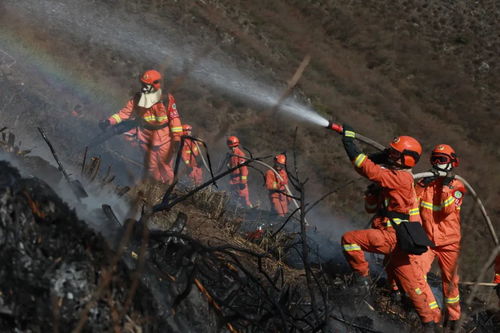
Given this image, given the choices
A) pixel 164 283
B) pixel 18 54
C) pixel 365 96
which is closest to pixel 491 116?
pixel 365 96

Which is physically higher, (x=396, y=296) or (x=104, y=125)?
(x=396, y=296)

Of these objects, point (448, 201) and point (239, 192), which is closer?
point (448, 201)

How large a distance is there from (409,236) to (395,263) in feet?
1.38

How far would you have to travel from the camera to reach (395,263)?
583cm

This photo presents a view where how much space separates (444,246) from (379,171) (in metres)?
1.38

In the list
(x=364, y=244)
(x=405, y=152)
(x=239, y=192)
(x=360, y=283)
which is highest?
(x=405, y=152)

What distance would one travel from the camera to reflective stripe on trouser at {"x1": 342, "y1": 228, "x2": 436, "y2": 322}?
18.6 feet

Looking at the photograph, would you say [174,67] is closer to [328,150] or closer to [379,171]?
[328,150]

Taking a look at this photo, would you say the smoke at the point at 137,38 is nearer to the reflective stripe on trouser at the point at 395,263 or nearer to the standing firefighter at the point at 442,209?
the standing firefighter at the point at 442,209

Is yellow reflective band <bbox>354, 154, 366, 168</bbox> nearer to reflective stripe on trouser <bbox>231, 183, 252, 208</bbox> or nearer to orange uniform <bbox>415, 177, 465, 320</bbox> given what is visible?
orange uniform <bbox>415, 177, 465, 320</bbox>

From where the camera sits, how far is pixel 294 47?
25938 millimetres

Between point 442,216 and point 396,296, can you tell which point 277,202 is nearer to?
point 442,216

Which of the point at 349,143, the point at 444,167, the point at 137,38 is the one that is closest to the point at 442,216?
the point at 444,167

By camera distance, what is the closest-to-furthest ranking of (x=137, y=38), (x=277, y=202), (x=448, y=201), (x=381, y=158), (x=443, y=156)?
(x=381, y=158) < (x=448, y=201) < (x=443, y=156) < (x=277, y=202) < (x=137, y=38)
